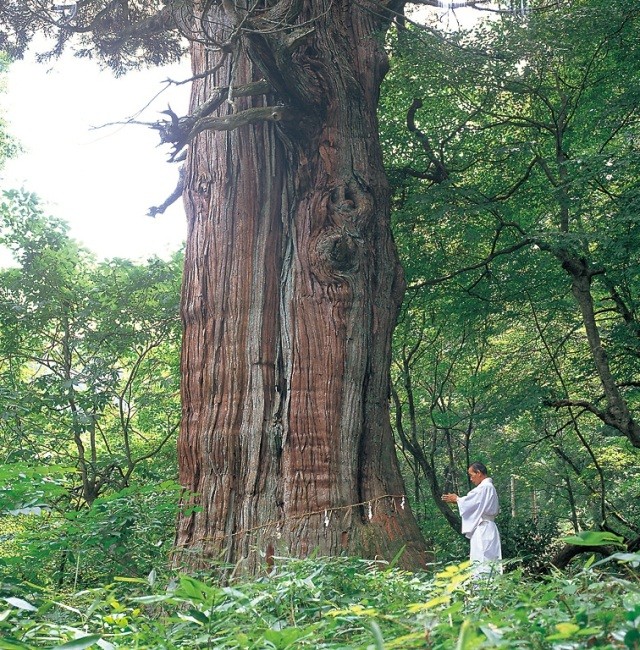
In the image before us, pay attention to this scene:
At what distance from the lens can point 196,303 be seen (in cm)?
692

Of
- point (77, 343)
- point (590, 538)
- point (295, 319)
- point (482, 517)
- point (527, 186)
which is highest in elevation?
point (527, 186)

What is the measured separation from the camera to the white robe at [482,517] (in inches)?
296

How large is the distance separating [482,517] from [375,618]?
19.4 ft

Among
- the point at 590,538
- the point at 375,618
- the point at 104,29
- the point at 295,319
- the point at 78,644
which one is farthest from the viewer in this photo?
the point at 104,29

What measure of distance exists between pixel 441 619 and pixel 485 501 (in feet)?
19.5

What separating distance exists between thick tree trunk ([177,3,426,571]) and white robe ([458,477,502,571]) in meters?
1.21

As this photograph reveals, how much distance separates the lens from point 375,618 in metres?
1.92

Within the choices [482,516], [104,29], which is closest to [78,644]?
[482,516]

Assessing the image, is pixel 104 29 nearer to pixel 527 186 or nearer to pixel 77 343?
pixel 77 343

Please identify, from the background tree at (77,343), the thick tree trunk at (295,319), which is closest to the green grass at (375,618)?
the thick tree trunk at (295,319)

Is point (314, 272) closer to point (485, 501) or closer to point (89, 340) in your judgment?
point (485, 501)

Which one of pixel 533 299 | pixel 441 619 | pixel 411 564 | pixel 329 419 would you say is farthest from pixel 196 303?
pixel 533 299

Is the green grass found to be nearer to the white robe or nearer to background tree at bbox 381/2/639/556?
the white robe

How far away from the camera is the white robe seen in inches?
296
